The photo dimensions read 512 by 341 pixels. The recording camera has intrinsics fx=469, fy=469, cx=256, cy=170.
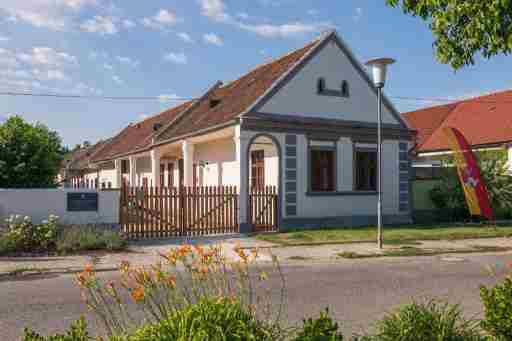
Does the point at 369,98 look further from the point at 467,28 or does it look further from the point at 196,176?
the point at 467,28

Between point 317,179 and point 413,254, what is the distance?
6166mm

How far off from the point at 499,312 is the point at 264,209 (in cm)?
1240

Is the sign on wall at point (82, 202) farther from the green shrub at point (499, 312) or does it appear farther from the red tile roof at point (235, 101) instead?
the green shrub at point (499, 312)

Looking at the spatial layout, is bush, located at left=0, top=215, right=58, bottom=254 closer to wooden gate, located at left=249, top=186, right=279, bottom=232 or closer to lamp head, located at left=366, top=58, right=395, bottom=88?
wooden gate, located at left=249, top=186, right=279, bottom=232

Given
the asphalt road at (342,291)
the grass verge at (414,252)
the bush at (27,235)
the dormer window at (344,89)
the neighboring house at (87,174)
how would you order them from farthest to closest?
the neighboring house at (87,174), the dormer window at (344,89), the grass verge at (414,252), the bush at (27,235), the asphalt road at (342,291)

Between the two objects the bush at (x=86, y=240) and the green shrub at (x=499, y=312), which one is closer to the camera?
the green shrub at (x=499, y=312)

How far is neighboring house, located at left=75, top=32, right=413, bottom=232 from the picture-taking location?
16.5 m

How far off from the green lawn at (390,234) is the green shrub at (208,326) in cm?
1001

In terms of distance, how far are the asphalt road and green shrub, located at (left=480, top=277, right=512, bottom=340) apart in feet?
5.50

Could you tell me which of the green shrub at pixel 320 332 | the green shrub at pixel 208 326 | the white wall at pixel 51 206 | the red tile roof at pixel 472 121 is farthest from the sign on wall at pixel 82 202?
the red tile roof at pixel 472 121

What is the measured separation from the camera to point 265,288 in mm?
7719

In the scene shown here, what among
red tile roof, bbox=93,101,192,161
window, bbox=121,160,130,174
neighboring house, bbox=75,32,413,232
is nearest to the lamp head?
neighboring house, bbox=75,32,413,232

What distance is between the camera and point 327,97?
17.7 meters

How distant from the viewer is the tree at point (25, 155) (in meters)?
13.9
